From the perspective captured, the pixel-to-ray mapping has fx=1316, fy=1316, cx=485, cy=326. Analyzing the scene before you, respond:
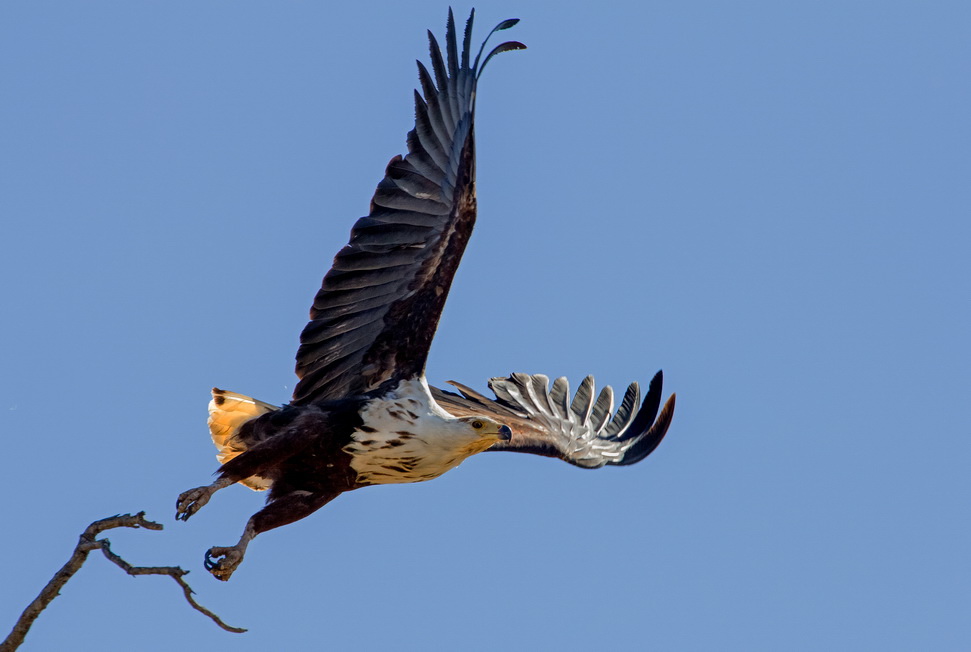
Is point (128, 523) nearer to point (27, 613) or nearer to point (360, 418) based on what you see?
point (27, 613)

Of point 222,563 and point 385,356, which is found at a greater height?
point 385,356

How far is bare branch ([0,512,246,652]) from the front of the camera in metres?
5.82

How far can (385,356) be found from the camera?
27.7 feet

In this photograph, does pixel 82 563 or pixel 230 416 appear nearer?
pixel 82 563

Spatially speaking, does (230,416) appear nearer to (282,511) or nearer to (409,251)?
(282,511)

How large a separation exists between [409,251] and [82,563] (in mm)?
3097

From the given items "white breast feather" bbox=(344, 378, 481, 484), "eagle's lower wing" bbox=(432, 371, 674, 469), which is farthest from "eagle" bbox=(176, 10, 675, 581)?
"eagle's lower wing" bbox=(432, 371, 674, 469)

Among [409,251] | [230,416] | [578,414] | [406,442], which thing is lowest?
[406,442]

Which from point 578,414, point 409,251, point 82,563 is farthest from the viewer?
point 578,414

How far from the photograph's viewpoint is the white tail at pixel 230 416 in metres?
8.34

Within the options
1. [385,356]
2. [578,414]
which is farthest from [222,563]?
[578,414]

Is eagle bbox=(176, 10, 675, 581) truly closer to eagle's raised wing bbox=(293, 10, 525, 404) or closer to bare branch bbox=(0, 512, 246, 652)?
eagle's raised wing bbox=(293, 10, 525, 404)

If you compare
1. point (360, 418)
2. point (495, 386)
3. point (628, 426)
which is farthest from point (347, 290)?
point (628, 426)

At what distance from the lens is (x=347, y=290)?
8.42 metres
